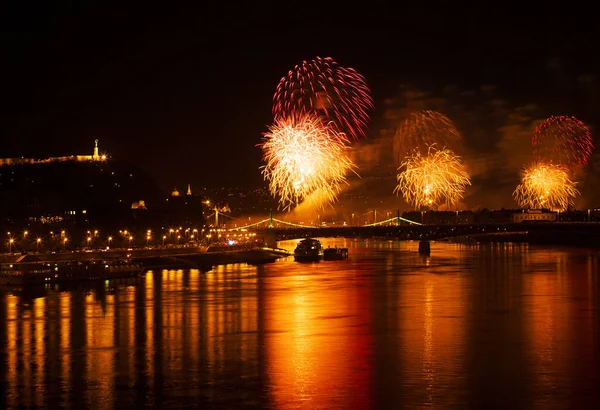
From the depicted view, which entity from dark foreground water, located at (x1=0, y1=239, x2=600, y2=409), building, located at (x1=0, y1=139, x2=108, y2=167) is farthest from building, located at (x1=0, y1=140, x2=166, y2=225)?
dark foreground water, located at (x1=0, y1=239, x2=600, y2=409)

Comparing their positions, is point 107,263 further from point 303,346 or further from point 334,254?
point 303,346

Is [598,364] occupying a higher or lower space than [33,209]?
lower

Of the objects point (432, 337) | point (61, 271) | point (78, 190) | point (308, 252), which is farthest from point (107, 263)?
point (78, 190)

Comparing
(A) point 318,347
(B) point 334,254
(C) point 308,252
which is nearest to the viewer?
(A) point 318,347

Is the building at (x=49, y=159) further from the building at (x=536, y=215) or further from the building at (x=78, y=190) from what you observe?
the building at (x=536, y=215)

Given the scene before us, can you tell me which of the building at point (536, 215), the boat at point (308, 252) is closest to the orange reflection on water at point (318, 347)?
the boat at point (308, 252)

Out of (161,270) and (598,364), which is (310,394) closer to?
(598,364)

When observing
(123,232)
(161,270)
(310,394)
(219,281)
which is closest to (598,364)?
(310,394)
